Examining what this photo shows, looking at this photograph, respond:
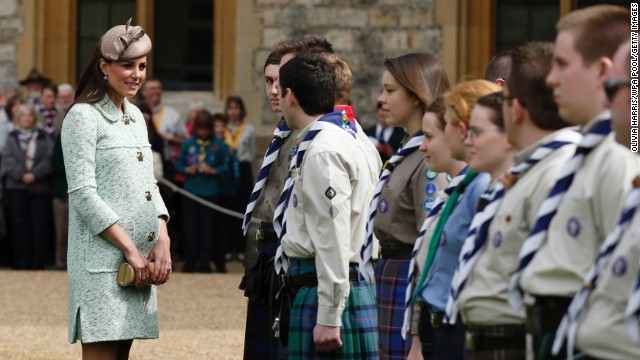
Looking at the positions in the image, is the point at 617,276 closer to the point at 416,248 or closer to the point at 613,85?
the point at 613,85

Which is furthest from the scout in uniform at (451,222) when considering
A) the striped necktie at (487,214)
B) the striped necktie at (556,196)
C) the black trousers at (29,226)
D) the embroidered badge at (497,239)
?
the black trousers at (29,226)

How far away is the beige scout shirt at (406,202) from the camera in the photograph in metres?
5.35

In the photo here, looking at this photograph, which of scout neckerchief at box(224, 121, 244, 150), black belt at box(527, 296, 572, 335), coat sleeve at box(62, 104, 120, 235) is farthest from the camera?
scout neckerchief at box(224, 121, 244, 150)

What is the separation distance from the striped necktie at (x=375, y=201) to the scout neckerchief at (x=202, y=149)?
932 cm

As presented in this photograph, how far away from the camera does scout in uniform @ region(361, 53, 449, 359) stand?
5379 millimetres

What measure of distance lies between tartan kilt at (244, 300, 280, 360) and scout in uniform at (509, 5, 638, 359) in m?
2.49

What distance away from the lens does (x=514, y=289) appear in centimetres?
378

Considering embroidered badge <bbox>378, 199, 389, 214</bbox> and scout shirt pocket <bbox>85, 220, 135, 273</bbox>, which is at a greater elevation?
embroidered badge <bbox>378, 199, 389, 214</bbox>

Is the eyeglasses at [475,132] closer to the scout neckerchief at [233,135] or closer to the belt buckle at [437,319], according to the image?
the belt buckle at [437,319]

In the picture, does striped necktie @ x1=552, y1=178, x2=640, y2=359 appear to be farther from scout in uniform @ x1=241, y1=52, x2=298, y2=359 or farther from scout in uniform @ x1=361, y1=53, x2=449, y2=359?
scout in uniform @ x1=241, y1=52, x2=298, y2=359

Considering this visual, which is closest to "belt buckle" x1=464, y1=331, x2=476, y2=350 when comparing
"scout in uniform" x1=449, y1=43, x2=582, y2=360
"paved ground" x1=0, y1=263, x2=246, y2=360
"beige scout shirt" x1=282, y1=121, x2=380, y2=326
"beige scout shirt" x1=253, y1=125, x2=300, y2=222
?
"scout in uniform" x1=449, y1=43, x2=582, y2=360

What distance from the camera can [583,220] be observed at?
137 inches

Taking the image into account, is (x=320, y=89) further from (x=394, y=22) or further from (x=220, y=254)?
(x=394, y=22)

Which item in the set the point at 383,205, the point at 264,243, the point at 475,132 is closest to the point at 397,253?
the point at 383,205
